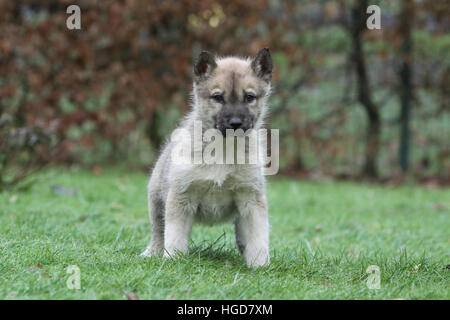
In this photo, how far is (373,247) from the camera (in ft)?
18.3

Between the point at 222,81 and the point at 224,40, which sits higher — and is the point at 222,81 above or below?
below

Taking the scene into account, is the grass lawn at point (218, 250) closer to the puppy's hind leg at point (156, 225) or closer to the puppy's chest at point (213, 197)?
the puppy's hind leg at point (156, 225)

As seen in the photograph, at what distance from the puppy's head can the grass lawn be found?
1.07m

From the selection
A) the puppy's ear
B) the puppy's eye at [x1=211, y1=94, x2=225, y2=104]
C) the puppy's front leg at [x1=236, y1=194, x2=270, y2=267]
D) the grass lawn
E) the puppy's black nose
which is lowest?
the grass lawn

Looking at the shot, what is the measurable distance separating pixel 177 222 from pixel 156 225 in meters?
0.61

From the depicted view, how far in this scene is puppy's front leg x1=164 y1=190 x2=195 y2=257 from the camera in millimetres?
4289

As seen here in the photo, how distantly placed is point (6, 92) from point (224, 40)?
14.0 feet

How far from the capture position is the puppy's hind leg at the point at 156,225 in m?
4.81

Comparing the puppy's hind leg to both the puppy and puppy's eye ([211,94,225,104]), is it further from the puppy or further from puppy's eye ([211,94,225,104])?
puppy's eye ([211,94,225,104])

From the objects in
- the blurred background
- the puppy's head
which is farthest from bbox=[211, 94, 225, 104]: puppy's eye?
the blurred background

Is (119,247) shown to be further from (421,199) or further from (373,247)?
(421,199)

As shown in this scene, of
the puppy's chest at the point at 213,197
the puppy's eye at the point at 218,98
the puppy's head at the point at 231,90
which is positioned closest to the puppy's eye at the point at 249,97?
the puppy's head at the point at 231,90

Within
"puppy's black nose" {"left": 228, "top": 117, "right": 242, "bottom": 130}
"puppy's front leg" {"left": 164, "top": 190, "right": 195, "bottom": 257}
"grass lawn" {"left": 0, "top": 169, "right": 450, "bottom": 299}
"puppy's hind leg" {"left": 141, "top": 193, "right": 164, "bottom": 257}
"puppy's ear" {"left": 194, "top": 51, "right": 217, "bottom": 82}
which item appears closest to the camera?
"grass lawn" {"left": 0, "top": 169, "right": 450, "bottom": 299}
